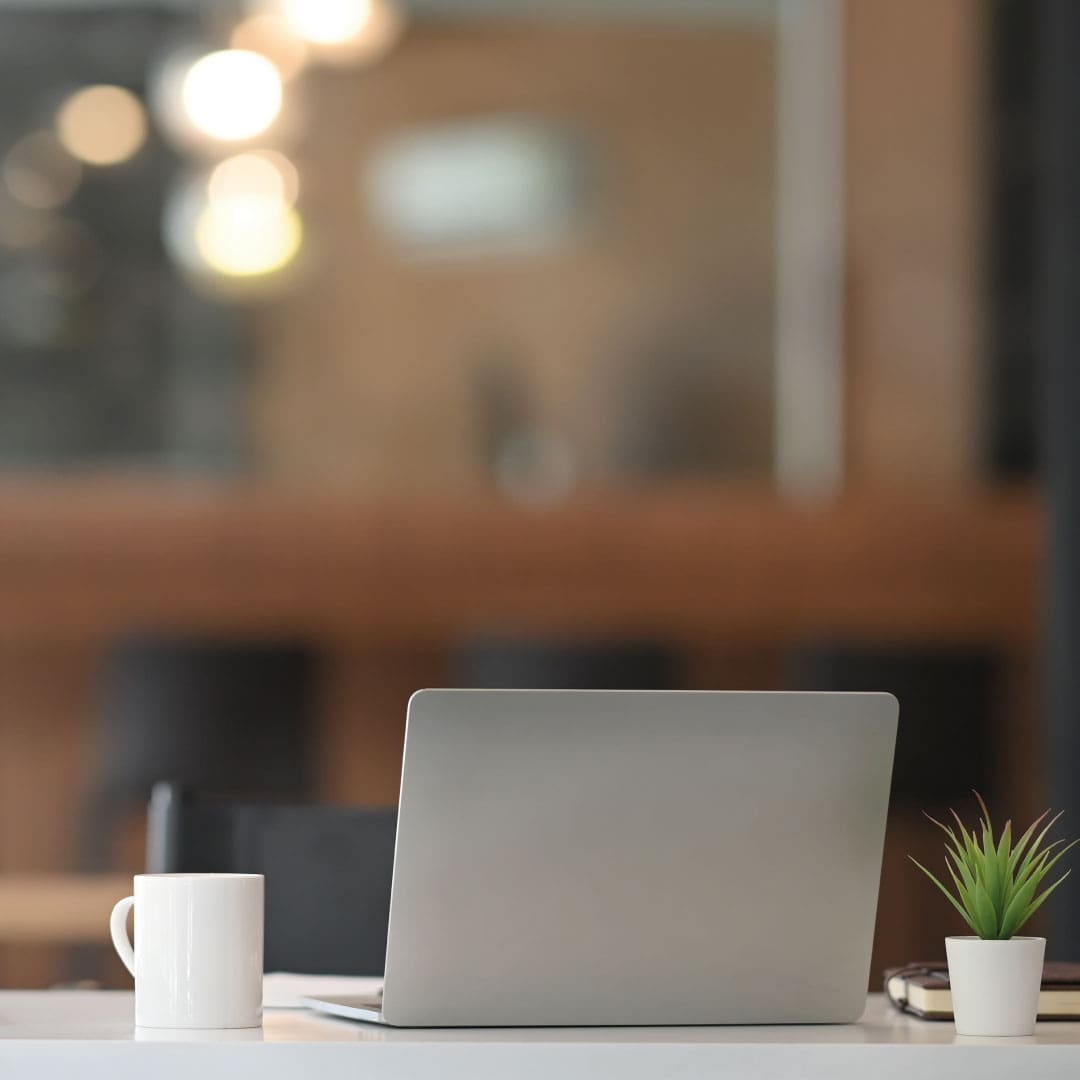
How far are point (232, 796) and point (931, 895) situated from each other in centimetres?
217

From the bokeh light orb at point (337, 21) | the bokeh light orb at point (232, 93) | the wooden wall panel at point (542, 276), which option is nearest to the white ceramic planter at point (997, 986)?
the bokeh light orb at point (337, 21)

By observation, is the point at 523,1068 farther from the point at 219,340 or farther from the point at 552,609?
the point at 219,340

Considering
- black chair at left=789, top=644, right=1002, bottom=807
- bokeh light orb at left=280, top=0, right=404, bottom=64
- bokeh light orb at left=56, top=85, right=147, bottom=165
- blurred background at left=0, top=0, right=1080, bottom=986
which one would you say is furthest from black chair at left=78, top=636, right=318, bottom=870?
bokeh light orb at left=56, top=85, right=147, bottom=165

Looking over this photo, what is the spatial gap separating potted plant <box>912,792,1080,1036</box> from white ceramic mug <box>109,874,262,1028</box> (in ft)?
1.04

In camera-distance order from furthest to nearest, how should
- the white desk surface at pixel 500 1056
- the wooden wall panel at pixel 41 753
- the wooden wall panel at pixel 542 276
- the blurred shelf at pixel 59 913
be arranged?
the wooden wall panel at pixel 542 276
the wooden wall panel at pixel 41 753
the blurred shelf at pixel 59 913
the white desk surface at pixel 500 1056

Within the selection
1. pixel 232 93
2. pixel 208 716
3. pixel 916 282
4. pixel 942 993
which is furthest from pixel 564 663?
pixel 942 993

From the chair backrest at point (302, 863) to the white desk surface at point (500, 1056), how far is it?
26.6 inches

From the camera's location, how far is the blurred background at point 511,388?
3.33m

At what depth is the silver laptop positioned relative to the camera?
86 centimetres

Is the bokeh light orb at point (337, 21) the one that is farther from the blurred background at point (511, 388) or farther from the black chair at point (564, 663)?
the black chair at point (564, 663)

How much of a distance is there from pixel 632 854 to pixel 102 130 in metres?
4.26

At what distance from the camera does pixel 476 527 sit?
345cm

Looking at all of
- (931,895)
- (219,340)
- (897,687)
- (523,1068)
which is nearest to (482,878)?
(523,1068)

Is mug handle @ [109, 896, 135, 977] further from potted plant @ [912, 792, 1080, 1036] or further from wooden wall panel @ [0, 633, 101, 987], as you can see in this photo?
wooden wall panel @ [0, 633, 101, 987]
